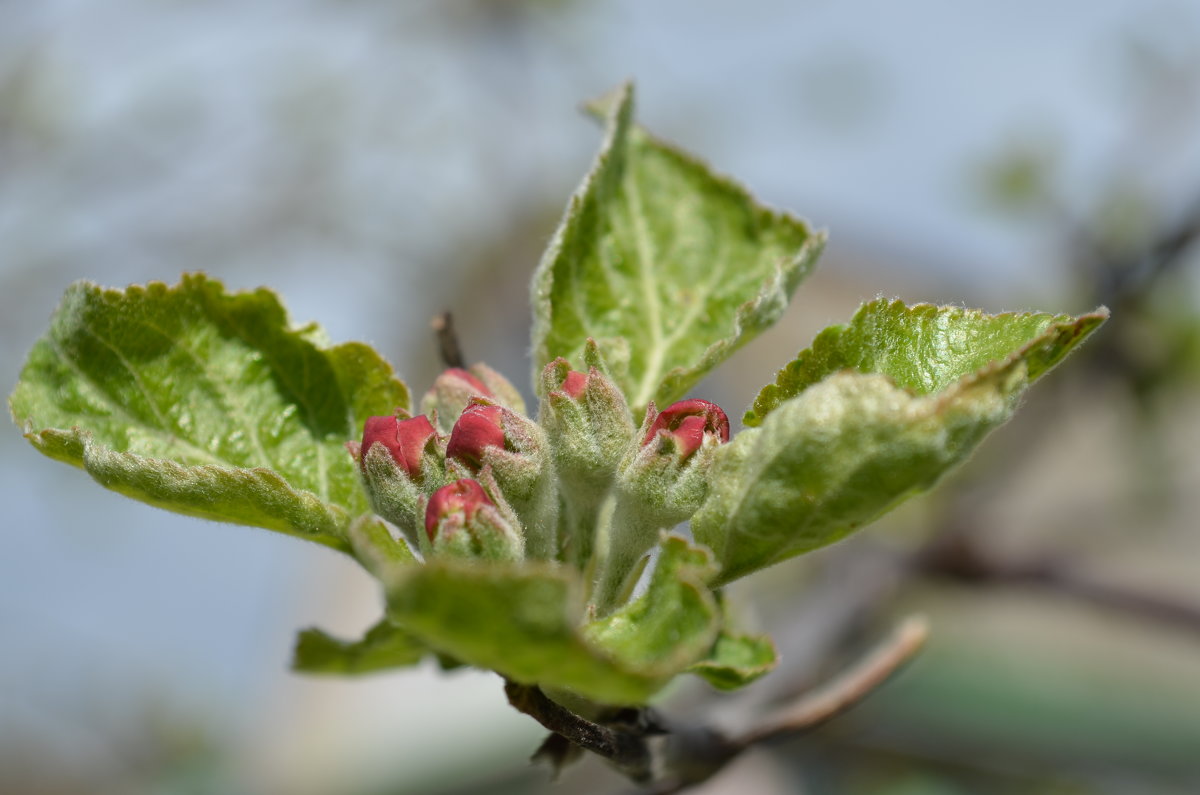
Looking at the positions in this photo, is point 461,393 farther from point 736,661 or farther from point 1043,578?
point 1043,578

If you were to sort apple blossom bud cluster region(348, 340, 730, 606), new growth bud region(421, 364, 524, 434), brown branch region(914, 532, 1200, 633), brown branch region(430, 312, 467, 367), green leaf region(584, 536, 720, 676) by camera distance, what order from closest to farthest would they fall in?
green leaf region(584, 536, 720, 676)
apple blossom bud cluster region(348, 340, 730, 606)
new growth bud region(421, 364, 524, 434)
brown branch region(430, 312, 467, 367)
brown branch region(914, 532, 1200, 633)

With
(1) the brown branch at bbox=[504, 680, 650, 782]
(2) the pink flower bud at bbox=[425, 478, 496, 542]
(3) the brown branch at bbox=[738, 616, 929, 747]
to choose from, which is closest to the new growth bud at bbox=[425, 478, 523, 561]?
(2) the pink flower bud at bbox=[425, 478, 496, 542]

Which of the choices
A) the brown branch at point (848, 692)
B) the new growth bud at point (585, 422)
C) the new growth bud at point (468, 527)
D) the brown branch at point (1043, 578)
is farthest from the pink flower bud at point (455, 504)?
the brown branch at point (1043, 578)

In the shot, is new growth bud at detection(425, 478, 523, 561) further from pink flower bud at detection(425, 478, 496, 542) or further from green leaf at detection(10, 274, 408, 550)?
green leaf at detection(10, 274, 408, 550)

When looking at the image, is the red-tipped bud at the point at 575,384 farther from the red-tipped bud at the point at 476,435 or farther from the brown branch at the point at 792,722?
the brown branch at the point at 792,722

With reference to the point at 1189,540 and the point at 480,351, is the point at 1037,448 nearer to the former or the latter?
the point at 1189,540
